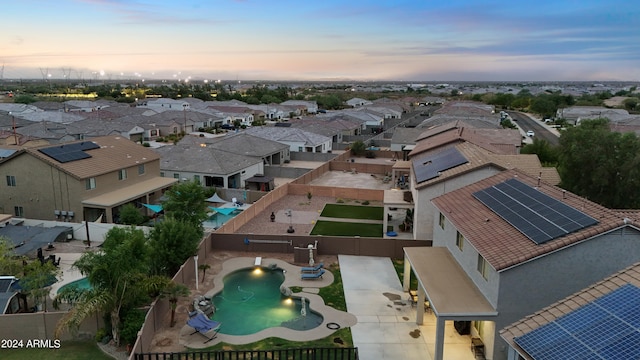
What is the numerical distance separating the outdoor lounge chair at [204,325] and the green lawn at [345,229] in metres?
14.8

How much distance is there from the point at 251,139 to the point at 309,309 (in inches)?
1512

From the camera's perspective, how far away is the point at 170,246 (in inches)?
920

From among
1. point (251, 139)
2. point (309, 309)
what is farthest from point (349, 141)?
point (309, 309)

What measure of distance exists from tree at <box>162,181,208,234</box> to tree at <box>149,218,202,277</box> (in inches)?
112

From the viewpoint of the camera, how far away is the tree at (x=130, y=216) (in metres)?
32.9

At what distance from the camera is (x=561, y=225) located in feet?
52.2

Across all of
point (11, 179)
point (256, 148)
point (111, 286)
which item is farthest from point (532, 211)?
point (256, 148)

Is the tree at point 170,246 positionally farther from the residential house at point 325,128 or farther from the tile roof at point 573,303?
the residential house at point 325,128

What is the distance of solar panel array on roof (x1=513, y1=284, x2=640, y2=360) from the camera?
10.2 m

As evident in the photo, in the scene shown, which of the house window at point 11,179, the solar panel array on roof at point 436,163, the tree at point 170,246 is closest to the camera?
the tree at point 170,246

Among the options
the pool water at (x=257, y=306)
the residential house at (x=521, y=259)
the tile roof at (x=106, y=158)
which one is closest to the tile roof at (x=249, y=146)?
the tile roof at (x=106, y=158)

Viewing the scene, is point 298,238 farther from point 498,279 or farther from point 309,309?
point 498,279

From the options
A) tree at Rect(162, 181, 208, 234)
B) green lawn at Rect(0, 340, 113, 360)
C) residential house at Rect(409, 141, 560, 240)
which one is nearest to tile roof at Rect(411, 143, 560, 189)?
residential house at Rect(409, 141, 560, 240)

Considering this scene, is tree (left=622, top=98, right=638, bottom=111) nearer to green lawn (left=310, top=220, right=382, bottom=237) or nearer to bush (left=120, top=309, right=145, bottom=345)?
green lawn (left=310, top=220, right=382, bottom=237)
